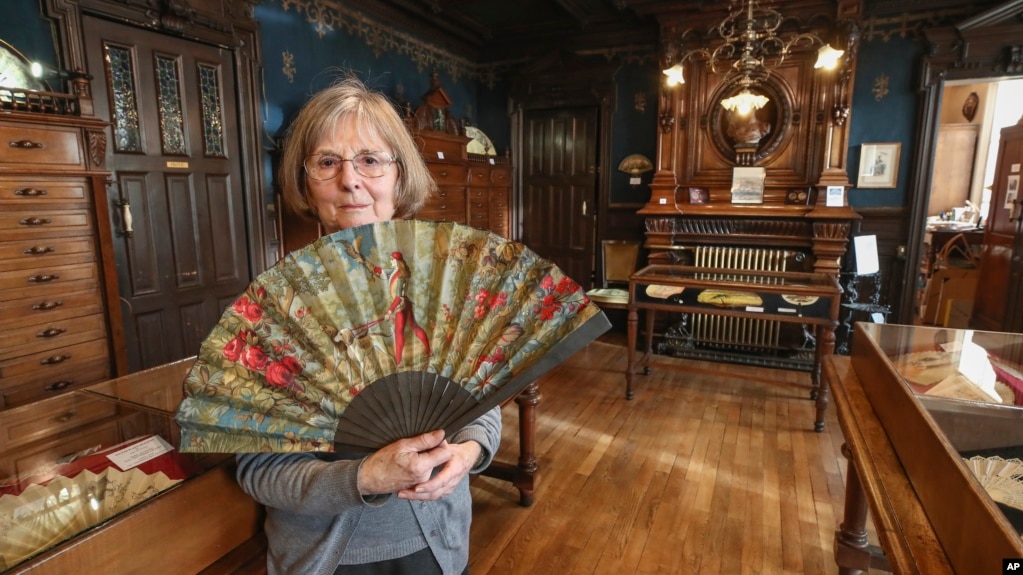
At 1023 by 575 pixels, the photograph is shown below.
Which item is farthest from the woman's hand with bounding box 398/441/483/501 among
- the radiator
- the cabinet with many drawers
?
the radiator

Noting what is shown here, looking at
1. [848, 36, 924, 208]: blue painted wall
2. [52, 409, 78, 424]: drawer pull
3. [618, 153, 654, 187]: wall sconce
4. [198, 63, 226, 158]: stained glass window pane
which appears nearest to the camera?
[52, 409, 78, 424]: drawer pull

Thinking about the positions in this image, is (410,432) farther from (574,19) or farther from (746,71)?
(574,19)

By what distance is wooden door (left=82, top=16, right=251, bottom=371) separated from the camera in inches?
115

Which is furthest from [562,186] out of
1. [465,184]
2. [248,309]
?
[248,309]

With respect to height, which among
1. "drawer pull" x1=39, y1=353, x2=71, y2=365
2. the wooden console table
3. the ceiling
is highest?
the ceiling

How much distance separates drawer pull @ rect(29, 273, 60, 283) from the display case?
1.60 m

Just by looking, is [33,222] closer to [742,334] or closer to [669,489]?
[669,489]

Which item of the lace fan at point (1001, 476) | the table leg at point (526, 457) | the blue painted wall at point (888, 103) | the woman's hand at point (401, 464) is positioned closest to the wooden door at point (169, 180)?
the table leg at point (526, 457)

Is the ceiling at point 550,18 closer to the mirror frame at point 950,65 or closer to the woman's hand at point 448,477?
the mirror frame at point 950,65

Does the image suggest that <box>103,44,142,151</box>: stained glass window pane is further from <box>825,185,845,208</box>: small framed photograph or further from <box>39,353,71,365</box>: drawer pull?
<box>825,185,845,208</box>: small framed photograph

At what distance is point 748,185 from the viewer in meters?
4.67

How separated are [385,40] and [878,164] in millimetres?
4409

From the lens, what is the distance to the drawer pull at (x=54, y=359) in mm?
2449

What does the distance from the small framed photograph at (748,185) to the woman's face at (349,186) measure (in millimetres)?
4348
